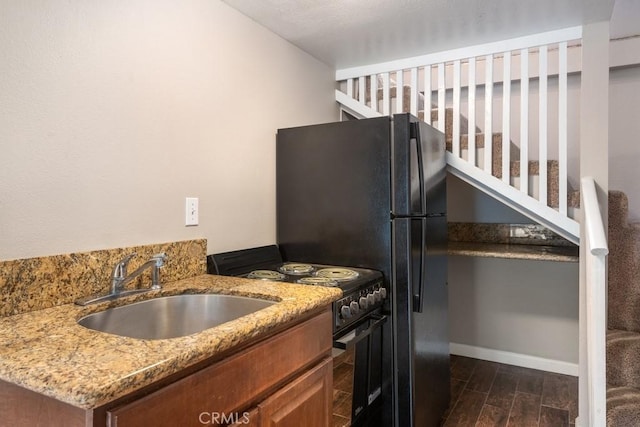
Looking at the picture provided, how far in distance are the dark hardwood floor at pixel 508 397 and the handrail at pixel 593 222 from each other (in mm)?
1370

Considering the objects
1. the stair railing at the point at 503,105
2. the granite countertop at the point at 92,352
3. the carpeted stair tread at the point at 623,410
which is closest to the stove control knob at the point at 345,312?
the granite countertop at the point at 92,352

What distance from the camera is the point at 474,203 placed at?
332 centimetres

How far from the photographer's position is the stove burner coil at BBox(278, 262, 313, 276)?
6.22 feet

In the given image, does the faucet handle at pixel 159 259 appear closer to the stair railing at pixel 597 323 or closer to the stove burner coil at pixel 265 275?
the stove burner coil at pixel 265 275

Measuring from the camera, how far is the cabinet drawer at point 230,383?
0.79 metres

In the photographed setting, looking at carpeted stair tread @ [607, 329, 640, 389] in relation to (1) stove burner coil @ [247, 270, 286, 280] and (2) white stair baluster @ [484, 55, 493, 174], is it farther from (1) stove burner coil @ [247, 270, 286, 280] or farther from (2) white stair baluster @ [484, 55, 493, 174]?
(1) stove burner coil @ [247, 270, 286, 280]

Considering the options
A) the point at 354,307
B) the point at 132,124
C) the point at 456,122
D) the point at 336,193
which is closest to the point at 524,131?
the point at 456,122

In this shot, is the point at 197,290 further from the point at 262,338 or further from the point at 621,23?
the point at 621,23

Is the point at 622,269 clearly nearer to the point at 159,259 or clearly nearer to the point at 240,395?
the point at 240,395

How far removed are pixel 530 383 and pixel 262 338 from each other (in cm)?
253

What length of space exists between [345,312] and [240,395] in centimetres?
61

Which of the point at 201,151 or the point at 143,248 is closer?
the point at 143,248

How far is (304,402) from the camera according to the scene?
128cm

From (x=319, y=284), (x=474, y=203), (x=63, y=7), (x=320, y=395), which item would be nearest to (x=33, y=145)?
(x=63, y=7)
